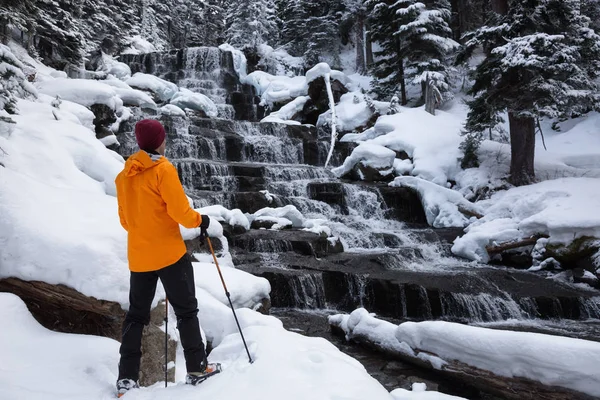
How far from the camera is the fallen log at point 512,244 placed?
10.5 metres

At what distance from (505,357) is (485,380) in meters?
0.38

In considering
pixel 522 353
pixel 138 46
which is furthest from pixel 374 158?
pixel 138 46

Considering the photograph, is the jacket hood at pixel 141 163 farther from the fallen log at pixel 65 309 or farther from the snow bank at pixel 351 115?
the snow bank at pixel 351 115

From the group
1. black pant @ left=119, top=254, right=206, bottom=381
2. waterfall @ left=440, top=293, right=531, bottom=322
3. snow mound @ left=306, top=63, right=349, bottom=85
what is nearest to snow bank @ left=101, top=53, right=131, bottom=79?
snow mound @ left=306, top=63, right=349, bottom=85

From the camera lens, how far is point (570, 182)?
11.6 m

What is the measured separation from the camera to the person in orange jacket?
114 inches

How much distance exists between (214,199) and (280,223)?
8.61 feet

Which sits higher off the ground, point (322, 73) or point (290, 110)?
point (322, 73)

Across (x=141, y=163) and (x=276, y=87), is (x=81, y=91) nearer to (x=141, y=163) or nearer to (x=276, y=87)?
(x=141, y=163)

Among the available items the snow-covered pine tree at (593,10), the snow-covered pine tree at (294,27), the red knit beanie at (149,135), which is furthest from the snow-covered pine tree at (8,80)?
the snow-covered pine tree at (294,27)

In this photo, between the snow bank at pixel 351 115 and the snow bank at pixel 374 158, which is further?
the snow bank at pixel 351 115

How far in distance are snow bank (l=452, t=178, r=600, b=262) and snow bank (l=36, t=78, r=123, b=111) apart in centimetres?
1222

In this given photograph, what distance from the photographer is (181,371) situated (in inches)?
148

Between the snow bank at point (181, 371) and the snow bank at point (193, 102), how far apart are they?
2126cm
